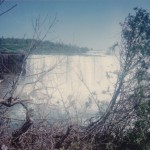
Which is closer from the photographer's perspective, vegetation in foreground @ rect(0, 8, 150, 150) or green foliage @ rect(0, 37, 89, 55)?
vegetation in foreground @ rect(0, 8, 150, 150)

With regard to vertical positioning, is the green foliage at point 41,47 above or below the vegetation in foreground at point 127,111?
above

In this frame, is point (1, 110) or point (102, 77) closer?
point (1, 110)

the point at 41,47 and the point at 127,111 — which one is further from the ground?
the point at 41,47

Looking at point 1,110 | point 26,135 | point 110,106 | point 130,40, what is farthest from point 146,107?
point 1,110

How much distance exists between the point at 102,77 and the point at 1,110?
15529 mm

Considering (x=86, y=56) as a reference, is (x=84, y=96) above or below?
below

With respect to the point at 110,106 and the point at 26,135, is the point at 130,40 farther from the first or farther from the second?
the point at 26,135

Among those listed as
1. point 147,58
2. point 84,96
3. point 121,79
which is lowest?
point 84,96

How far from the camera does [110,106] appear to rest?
32.9 feet

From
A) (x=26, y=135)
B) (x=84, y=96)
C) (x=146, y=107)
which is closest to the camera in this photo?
(x=26, y=135)

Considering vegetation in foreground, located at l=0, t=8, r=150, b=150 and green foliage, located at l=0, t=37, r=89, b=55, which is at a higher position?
green foliage, located at l=0, t=37, r=89, b=55

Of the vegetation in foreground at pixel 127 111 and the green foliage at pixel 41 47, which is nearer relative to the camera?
the vegetation in foreground at pixel 127 111

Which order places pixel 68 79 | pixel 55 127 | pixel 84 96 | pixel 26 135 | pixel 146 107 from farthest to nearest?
pixel 68 79 → pixel 84 96 → pixel 146 107 → pixel 55 127 → pixel 26 135

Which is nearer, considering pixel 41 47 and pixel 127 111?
pixel 127 111
